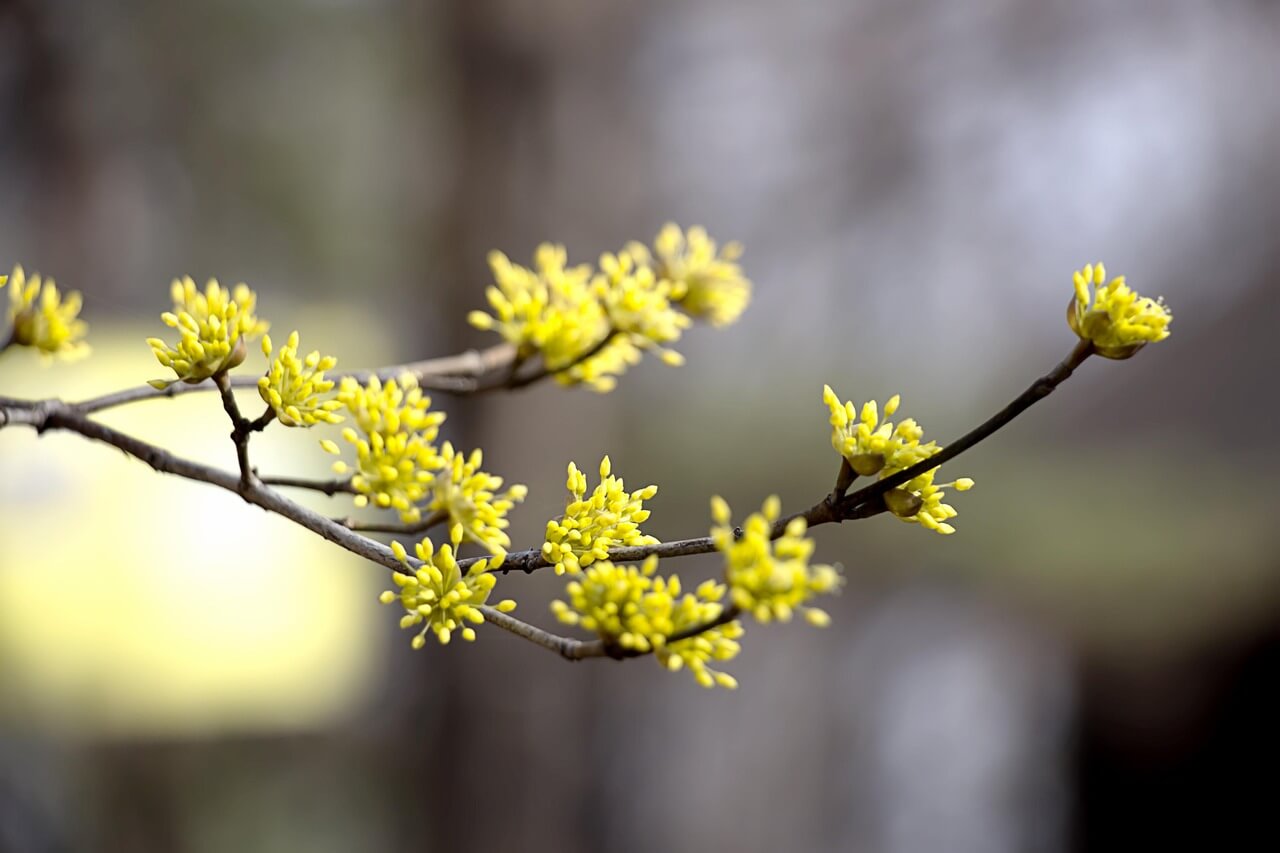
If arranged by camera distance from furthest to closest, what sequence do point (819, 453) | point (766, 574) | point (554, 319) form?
point (819, 453) → point (554, 319) → point (766, 574)

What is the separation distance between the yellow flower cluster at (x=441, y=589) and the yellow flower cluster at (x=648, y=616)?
2 centimetres

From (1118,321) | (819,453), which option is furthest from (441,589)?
(819,453)

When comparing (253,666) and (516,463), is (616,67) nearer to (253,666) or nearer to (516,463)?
(516,463)

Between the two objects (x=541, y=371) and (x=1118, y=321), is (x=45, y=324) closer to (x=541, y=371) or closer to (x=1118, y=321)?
(x=541, y=371)

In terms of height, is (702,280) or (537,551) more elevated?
(702,280)

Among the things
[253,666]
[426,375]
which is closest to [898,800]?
[253,666]

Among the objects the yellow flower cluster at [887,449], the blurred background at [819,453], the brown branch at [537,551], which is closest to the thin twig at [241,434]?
the brown branch at [537,551]

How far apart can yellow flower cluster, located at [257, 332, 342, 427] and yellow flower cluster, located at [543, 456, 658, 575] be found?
0.05 metres


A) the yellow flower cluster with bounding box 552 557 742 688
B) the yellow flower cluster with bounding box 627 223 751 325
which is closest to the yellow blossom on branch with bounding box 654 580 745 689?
the yellow flower cluster with bounding box 552 557 742 688

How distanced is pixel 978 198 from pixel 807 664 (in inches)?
19.8

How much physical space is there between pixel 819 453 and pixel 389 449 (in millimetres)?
933

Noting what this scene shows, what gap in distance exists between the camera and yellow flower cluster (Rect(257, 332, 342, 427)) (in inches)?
7.6

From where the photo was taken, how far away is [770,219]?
108 centimetres

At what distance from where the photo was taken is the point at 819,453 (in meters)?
1.09
